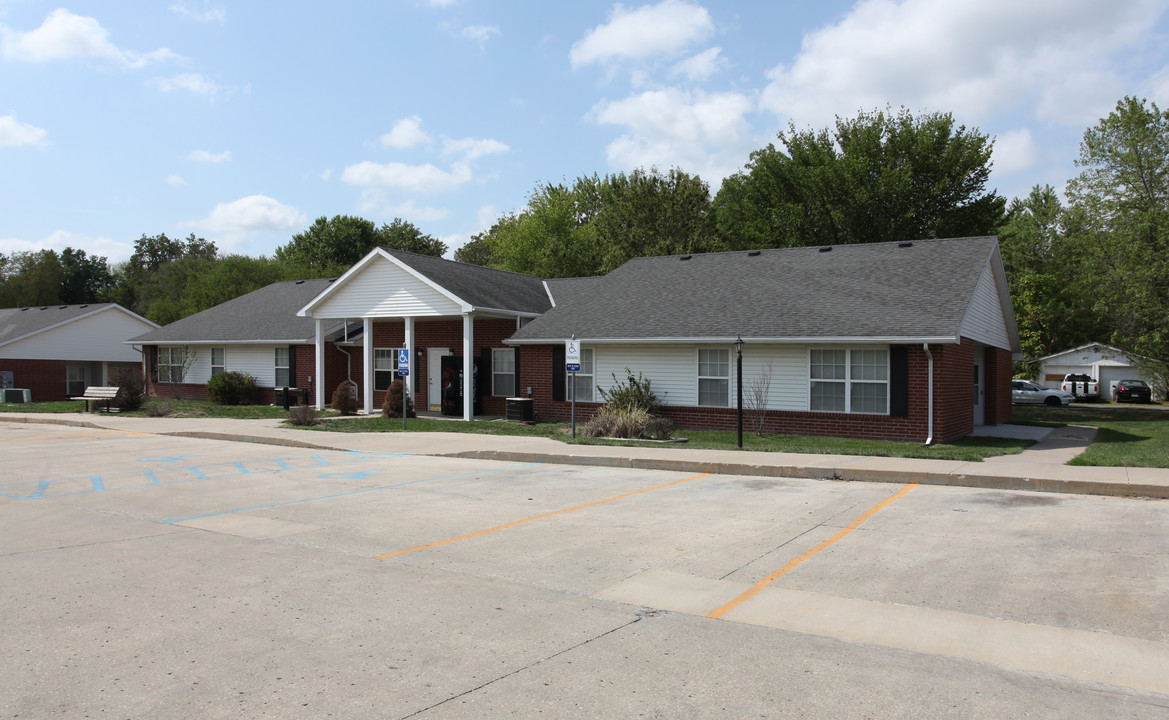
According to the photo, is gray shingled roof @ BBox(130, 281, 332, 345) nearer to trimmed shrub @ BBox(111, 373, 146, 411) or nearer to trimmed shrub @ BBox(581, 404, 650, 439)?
trimmed shrub @ BBox(111, 373, 146, 411)

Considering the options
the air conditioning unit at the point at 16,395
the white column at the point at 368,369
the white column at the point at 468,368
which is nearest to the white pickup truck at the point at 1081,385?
the white column at the point at 468,368

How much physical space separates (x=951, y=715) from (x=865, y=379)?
15691 millimetres

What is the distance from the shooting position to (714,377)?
21.4m

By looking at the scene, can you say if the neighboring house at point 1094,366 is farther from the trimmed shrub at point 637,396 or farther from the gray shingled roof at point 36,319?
the gray shingled roof at point 36,319

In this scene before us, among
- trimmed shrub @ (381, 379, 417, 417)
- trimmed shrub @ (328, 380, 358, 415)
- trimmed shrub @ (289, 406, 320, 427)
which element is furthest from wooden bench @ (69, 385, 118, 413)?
trimmed shrub @ (381, 379, 417, 417)

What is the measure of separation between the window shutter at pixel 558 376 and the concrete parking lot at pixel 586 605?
490 inches

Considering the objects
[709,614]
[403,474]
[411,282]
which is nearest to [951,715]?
[709,614]

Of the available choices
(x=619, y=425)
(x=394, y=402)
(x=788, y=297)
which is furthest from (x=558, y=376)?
(x=788, y=297)

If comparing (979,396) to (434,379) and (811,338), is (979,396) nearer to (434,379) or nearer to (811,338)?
(811,338)

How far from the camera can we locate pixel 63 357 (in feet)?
150

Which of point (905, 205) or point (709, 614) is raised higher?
point (905, 205)

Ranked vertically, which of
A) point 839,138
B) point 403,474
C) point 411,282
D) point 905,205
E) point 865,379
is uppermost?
point 839,138

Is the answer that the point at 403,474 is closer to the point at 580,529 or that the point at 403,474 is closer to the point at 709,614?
the point at 580,529

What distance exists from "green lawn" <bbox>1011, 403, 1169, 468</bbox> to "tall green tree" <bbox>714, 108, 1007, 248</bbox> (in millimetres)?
10145
